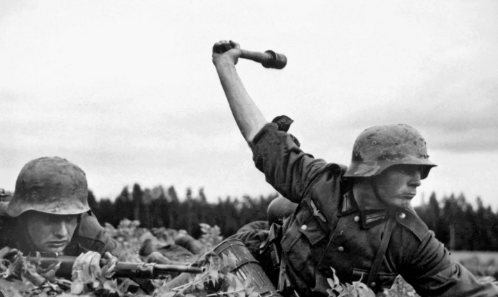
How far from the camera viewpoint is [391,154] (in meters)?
5.18

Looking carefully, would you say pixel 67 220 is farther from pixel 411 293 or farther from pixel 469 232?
pixel 469 232

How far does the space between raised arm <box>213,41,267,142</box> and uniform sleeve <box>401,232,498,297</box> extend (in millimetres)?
1447

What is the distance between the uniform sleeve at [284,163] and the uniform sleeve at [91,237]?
5.35 feet

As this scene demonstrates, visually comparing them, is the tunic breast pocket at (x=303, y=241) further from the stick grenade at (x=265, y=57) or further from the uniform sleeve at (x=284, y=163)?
the stick grenade at (x=265, y=57)

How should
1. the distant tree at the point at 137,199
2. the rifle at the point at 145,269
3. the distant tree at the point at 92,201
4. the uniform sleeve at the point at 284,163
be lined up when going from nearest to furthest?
the rifle at the point at 145,269 → the uniform sleeve at the point at 284,163 → the distant tree at the point at 92,201 → the distant tree at the point at 137,199

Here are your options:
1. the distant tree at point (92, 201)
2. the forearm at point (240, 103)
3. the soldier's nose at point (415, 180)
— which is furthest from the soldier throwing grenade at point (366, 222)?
the distant tree at point (92, 201)

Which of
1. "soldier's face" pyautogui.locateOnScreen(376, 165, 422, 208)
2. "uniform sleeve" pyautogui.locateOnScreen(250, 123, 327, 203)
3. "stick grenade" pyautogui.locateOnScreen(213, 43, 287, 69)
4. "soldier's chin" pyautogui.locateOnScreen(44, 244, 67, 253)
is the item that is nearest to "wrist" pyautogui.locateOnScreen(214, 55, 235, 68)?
"stick grenade" pyautogui.locateOnScreen(213, 43, 287, 69)

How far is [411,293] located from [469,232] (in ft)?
23.2

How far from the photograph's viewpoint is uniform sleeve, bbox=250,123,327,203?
18.1 feet

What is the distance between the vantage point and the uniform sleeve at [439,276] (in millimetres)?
5230

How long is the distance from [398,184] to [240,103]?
53.7 inches

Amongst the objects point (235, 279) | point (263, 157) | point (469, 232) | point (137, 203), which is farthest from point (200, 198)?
point (235, 279)

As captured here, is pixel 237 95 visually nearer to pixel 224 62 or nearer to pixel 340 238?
pixel 224 62

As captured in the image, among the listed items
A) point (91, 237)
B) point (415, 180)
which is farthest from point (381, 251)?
point (91, 237)
